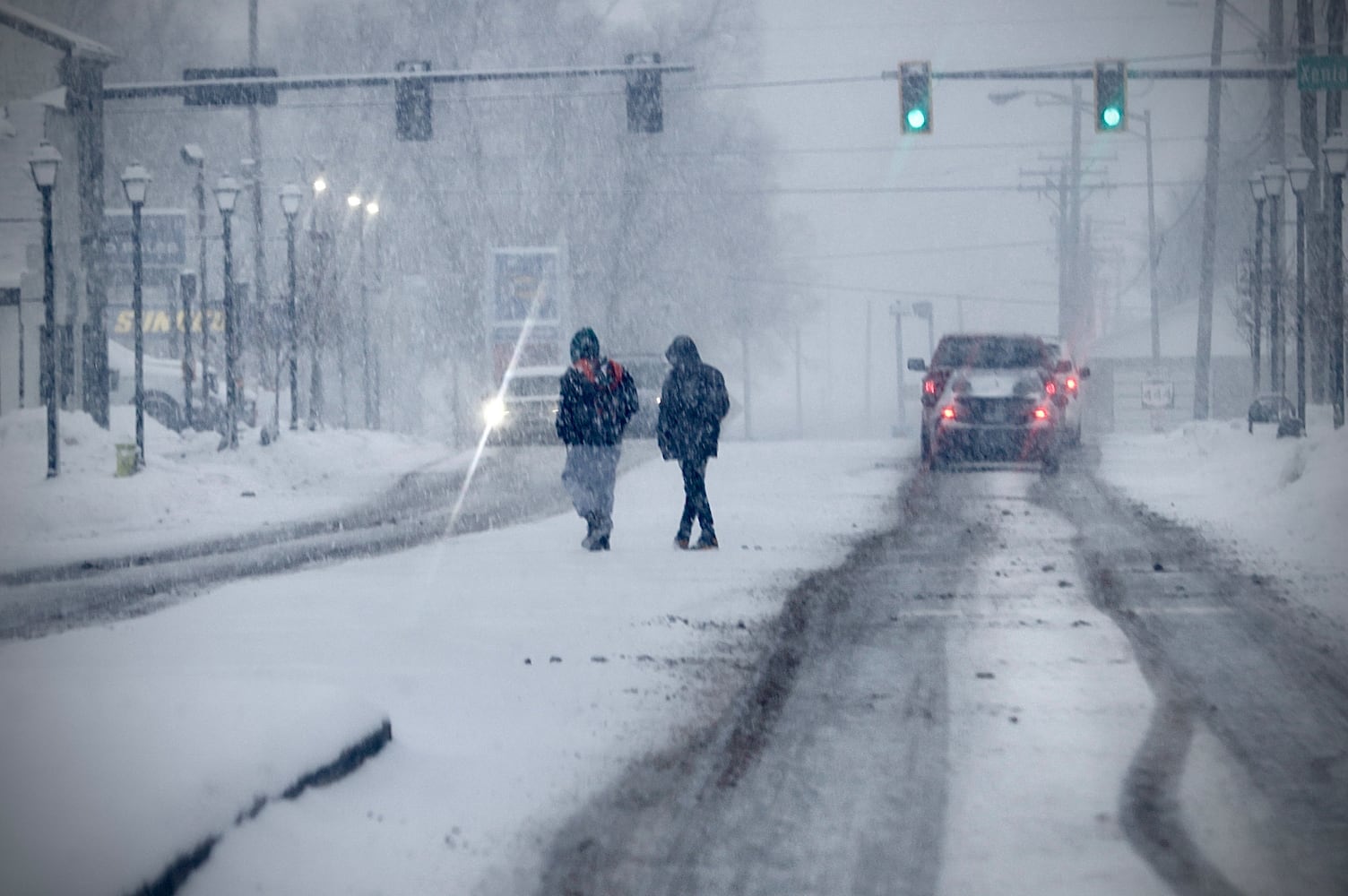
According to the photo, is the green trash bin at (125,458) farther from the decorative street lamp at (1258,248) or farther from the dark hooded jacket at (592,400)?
the decorative street lamp at (1258,248)

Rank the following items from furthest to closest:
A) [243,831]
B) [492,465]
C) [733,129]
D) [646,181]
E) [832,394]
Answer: [832,394], [733,129], [646,181], [492,465], [243,831]

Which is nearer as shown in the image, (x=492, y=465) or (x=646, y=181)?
(x=492, y=465)

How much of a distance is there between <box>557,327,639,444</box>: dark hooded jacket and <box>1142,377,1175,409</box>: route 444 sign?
32724mm

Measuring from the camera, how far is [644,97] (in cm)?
2436

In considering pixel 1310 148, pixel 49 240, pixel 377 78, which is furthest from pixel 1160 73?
pixel 49 240

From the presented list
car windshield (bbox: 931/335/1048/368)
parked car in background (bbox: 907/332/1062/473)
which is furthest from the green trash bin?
car windshield (bbox: 931/335/1048/368)

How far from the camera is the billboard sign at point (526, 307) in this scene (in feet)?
A: 149

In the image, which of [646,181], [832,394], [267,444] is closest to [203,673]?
[267,444]

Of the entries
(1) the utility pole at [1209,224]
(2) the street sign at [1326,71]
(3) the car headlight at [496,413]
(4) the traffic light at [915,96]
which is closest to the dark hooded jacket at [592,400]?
(4) the traffic light at [915,96]

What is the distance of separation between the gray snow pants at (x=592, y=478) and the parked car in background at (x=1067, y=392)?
937 centimetres

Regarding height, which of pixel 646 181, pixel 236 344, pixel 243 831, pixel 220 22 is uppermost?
pixel 220 22

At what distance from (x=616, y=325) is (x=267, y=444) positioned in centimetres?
2648

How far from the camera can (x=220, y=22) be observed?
60750 millimetres

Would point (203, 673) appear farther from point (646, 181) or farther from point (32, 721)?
point (646, 181)
